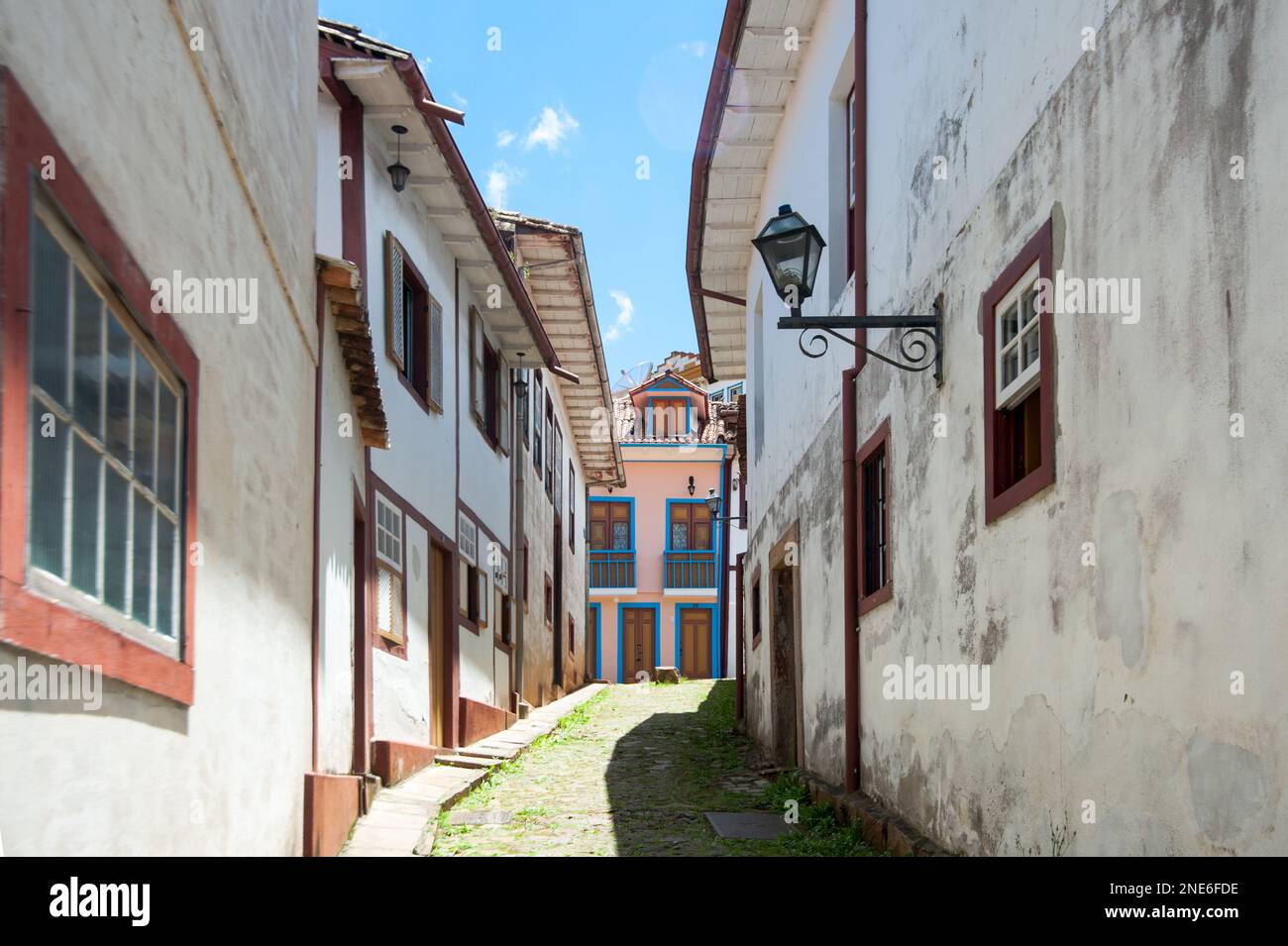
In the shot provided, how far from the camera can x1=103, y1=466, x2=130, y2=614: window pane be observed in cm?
364

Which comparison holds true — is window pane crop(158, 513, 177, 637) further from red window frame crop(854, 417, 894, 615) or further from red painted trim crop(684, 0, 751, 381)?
red painted trim crop(684, 0, 751, 381)

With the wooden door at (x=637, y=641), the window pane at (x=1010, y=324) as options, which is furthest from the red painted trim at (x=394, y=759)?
the wooden door at (x=637, y=641)

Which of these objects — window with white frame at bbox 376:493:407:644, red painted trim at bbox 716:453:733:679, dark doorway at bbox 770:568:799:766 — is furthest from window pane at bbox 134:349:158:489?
red painted trim at bbox 716:453:733:679

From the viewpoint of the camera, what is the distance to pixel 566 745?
48.4 ft

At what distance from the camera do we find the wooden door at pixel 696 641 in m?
37.1

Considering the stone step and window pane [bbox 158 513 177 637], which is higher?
window pane [bbox 158 513 177 637]

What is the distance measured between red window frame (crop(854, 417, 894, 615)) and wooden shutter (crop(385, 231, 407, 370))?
13.1 feet

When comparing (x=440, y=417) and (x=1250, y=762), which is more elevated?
(x=440, y=417)

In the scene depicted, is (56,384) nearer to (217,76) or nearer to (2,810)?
(2,810)

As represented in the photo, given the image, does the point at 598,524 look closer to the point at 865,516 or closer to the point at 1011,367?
the point at 865,516

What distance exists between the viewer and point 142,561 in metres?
3.96

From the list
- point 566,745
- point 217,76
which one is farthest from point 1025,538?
point 566,745

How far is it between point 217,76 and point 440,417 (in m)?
8.07
